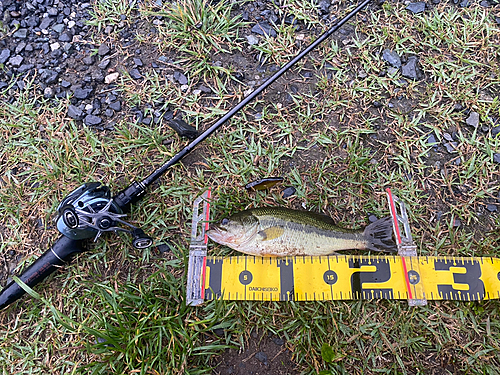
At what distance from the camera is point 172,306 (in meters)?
3.05

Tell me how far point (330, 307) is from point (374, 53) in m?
3.07

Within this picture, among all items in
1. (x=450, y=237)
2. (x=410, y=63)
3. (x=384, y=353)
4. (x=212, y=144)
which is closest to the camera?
(x=384, y=353)

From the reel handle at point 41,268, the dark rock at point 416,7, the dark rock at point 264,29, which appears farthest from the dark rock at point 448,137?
the reel handle at point 41,268

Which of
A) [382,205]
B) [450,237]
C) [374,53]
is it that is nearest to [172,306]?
[382,205]

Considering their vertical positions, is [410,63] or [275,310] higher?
[410,63]

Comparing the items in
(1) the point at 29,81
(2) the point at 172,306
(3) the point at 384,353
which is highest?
(1) the point at 29,81

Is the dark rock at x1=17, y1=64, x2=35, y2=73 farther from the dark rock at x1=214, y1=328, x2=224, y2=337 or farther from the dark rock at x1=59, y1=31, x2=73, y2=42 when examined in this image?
the dark rock at x1=214, y1=328, x2=224, y2=337

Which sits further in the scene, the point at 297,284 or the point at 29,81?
the point at 29,81

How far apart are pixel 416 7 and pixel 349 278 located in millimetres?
3572

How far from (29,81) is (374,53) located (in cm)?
430

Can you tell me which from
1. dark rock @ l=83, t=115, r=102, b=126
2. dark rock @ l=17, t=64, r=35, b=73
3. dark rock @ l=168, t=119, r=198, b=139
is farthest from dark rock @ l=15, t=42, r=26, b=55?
dark rock @ l=168, t=119, r=198, b=139

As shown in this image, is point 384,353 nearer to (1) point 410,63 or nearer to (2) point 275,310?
(2) point 275,310

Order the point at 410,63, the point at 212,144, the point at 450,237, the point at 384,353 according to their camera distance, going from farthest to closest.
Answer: the point at 410,63, the point at 212,144, the point at 450,237, the point at 384,353

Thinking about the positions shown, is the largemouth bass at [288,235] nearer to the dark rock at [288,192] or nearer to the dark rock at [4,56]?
the dark rock at [288,192]
